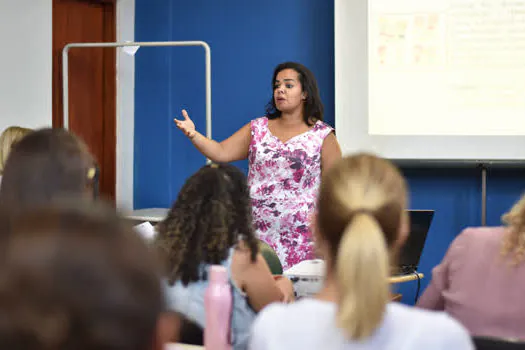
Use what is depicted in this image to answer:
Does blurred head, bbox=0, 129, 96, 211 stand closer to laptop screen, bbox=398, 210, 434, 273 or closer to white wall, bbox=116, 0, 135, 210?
laptop screen, bbox=398, 210, 434, 273

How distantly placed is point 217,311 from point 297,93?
2.21 metres

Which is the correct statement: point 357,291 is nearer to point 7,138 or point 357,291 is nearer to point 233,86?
point 7,138

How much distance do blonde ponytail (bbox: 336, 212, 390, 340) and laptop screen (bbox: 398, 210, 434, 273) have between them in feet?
5.09

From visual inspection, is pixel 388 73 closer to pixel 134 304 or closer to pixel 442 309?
pixel 442 309

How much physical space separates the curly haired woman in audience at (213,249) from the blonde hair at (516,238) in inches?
23.1

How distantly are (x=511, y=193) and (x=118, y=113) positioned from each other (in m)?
2.65

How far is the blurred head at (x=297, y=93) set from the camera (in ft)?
11.5

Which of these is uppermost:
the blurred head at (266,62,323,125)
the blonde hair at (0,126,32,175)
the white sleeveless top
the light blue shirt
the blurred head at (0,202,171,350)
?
the blurred head at (266,62,323,125)

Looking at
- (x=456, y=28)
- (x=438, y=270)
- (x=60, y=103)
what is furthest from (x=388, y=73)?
(x=438, y=270)

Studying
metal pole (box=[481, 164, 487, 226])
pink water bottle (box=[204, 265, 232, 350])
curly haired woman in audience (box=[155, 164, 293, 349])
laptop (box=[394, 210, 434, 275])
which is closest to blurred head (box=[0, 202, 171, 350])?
pink water bottle (box=[204, 265, 232, 350])

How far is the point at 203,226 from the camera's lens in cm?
180

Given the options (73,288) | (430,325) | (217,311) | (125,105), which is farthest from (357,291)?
(125,105)

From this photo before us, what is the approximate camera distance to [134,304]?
1.84 feet

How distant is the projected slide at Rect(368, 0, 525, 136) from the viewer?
4094mm
